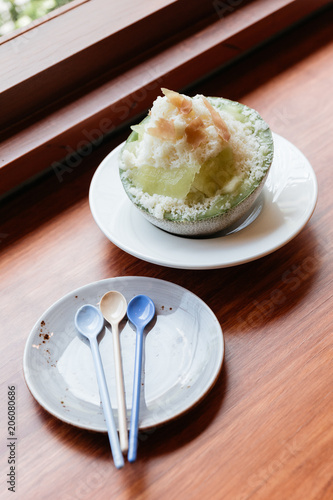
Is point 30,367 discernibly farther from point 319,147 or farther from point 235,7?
point 235,7

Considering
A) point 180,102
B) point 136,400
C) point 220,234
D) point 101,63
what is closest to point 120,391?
point 136,400

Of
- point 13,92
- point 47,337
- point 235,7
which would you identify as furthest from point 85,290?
point 235,7

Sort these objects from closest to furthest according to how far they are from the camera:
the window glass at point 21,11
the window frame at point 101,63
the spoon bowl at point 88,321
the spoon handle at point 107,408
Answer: the spoon handle at point 107,408
the spoon bowl at point 88,321
the window frame at point 101,63
the window glass at point 21,11

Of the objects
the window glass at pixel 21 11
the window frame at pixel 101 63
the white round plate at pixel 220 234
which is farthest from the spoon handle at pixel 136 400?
the window glass at pixel 21 11

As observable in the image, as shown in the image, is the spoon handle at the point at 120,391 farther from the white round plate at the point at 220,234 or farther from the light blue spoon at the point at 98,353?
the white round plate at the point at 220,234

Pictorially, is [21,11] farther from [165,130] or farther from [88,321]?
[88,321]

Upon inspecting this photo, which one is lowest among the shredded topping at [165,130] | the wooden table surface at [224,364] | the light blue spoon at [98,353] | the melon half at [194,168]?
the wooden table surface at [224,364]
